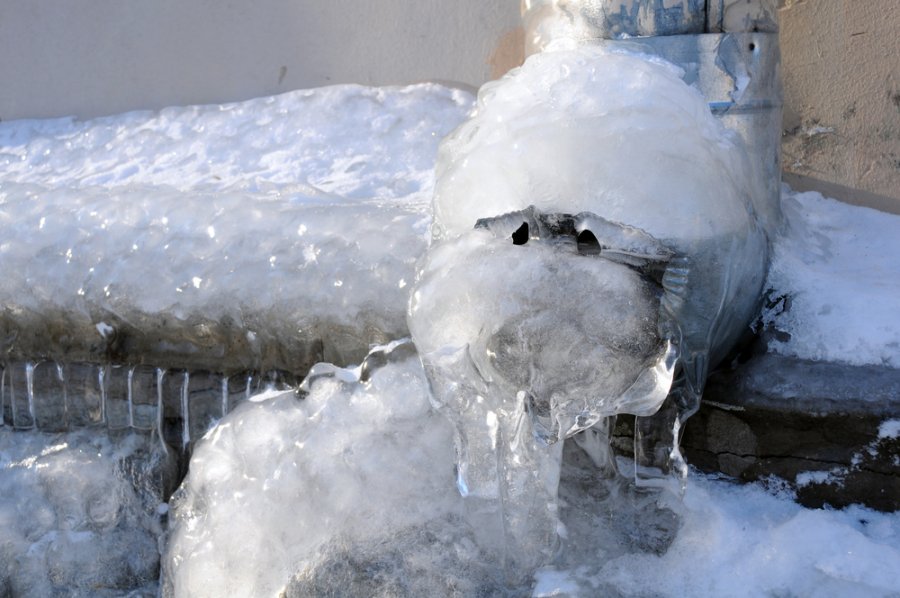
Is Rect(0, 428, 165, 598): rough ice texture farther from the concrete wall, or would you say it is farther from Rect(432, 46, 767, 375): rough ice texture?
the concrete wall

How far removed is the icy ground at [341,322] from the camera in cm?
155

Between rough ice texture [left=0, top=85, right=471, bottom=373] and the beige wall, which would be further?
the beige wall

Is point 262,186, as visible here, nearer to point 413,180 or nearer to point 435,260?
point 413,180

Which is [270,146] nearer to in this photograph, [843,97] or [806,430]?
[843,97]

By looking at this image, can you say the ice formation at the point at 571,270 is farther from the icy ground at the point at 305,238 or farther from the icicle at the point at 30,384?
the icicle at the point at 30,384

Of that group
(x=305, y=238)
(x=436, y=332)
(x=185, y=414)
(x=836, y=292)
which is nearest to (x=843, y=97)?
(x=836, y=292)

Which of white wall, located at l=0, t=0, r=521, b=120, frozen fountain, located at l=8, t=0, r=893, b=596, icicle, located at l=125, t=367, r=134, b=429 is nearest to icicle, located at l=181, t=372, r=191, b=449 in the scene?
frozen fountain, located at l=8, t=0, r=893, b=596

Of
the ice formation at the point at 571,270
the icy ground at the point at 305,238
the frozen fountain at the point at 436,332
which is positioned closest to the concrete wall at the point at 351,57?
the icy ground at the point at 305,238

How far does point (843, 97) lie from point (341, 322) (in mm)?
1563

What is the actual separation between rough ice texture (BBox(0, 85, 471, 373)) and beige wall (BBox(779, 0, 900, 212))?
1.05 meters

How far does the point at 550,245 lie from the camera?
1.39 metres

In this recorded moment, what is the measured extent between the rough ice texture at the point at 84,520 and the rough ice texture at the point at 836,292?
1.54 metres

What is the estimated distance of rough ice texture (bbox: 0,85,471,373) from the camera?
204 centimetres

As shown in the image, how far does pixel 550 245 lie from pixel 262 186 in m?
1.57
